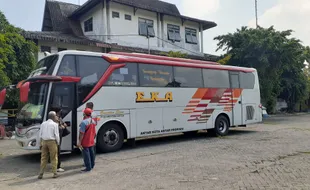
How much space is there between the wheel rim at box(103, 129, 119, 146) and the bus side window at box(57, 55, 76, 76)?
2272mm

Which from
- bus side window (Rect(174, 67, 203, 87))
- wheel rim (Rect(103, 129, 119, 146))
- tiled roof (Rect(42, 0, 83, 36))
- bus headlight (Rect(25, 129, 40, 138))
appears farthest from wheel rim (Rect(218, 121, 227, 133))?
tiled roof (Rect(42, 0, 83, 36))

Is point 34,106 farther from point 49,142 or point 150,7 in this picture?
point 150,7

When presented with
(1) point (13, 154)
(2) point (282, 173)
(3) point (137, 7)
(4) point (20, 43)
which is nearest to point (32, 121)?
(1) point (13, 154)

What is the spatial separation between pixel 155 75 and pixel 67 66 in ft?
11.4

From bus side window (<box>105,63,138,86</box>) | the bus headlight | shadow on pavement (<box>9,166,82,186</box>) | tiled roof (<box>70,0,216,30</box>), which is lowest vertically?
shadow on pavement (<box>9,166,82,186</box>)

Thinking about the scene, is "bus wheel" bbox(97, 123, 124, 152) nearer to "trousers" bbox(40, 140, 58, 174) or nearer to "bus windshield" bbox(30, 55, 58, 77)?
"bus windshield" bbox(30, 55, 58, 77)

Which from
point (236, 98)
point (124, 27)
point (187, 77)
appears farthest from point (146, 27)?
point (187, 77)

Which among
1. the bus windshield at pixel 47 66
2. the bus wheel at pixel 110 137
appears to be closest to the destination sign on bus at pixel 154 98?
the bus wheel at pixel 110 137

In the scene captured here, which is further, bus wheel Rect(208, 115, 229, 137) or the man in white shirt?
bus wheel Rect(208, 115, 229, 137)

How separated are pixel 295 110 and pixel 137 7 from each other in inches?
843

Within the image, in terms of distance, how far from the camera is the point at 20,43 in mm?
17438

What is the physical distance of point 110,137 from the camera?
10.2m

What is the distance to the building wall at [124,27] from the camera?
23.8 m

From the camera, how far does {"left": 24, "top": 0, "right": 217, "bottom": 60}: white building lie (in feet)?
76.3
